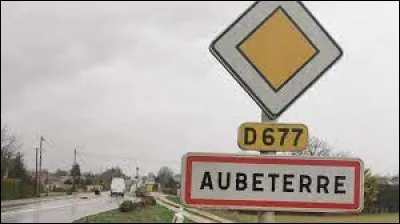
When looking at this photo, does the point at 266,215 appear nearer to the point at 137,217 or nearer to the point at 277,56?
the point at 277,56

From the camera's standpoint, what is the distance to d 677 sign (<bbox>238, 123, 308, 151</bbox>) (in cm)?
381

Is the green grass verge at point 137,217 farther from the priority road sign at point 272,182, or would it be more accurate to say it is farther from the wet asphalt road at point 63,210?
the priority road sign at point 272,182

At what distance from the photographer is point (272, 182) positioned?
382 cm

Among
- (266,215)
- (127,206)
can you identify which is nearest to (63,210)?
(127,206)

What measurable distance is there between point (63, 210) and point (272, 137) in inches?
1865

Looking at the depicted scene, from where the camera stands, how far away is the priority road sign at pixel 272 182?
3.81m

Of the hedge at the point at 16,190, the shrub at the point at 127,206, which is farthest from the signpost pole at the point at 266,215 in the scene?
the hedge at the point at 16,190

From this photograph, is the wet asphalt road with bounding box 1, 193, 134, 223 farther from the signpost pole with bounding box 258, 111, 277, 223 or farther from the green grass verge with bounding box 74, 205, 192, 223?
the signpost pole with bounding box 258, 111, 277, 223

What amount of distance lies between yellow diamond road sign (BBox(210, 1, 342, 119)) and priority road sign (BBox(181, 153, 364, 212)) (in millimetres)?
309

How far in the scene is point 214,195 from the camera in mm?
3840

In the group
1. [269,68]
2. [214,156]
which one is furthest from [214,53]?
[214,156]

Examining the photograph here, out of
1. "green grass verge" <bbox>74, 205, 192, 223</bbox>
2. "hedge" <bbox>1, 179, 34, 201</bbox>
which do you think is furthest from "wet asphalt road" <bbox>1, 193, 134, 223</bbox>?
"hedge" <bbox>1, 179, 34, 201</bbox>

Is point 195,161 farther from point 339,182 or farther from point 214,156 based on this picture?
point 339,182

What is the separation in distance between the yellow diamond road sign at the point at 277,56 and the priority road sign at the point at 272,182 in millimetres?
309
